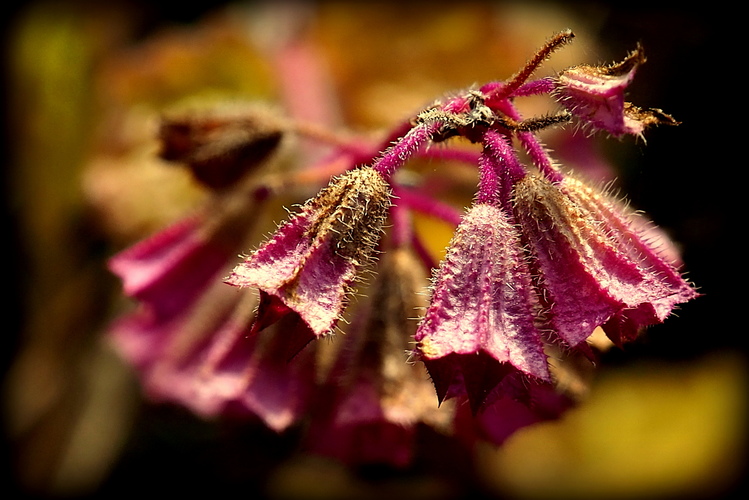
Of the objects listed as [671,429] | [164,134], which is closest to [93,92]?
[164,134]

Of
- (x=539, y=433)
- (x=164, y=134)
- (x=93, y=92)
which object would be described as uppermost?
(x=164, y=134)

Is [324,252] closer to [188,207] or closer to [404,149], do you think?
[404,149]

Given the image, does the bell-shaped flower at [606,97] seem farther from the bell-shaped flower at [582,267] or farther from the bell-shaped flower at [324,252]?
the bell-shaped flower at [324,252]

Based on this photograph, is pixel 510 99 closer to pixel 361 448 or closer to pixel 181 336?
pixel 361 448

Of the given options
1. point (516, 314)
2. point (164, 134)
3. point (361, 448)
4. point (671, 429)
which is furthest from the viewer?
point (671, 429)

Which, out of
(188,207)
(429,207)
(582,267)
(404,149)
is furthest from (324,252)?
(188,207)

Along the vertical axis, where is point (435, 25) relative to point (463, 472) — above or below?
above

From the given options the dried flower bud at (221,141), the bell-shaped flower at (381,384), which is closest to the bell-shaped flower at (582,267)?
the bell-shaped flower at (381,384)
